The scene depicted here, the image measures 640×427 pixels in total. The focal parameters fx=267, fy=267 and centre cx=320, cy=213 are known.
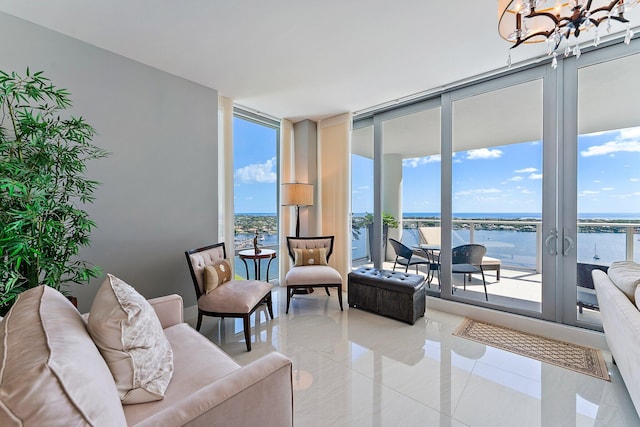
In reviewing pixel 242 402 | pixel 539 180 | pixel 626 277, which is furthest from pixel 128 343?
pixel 539 180

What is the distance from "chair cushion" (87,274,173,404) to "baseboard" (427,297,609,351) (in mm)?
2981

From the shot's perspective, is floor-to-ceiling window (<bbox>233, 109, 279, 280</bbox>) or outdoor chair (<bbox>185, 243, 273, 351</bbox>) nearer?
outdoor chair (<bbox>185, 243, 273, 351</bbox>)

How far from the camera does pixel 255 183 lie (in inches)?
160

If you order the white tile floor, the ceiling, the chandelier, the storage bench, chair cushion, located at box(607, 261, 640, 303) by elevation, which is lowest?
the white tile floor

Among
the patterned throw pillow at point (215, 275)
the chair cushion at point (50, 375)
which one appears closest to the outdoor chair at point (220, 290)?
the patterned throw pillow at point (215, 275)

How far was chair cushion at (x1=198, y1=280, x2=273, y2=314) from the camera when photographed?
2.34 metres

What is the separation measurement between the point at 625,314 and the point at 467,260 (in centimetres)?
173

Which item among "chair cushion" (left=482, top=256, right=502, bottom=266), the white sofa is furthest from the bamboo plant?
"chair cushion" (left=482, top=256, right=502, bottom=266)

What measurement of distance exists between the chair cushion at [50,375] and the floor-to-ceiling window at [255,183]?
282 centimetres

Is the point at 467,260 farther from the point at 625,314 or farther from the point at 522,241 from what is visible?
the point at 625,314

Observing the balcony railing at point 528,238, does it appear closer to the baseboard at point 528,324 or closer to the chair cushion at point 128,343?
the baseboard at point 528,324

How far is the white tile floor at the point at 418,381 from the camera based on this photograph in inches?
62.3

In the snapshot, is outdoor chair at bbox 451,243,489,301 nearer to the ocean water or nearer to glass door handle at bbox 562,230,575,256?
the ocean water

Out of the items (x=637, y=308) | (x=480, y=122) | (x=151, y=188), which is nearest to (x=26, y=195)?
(x=151, y=188)
